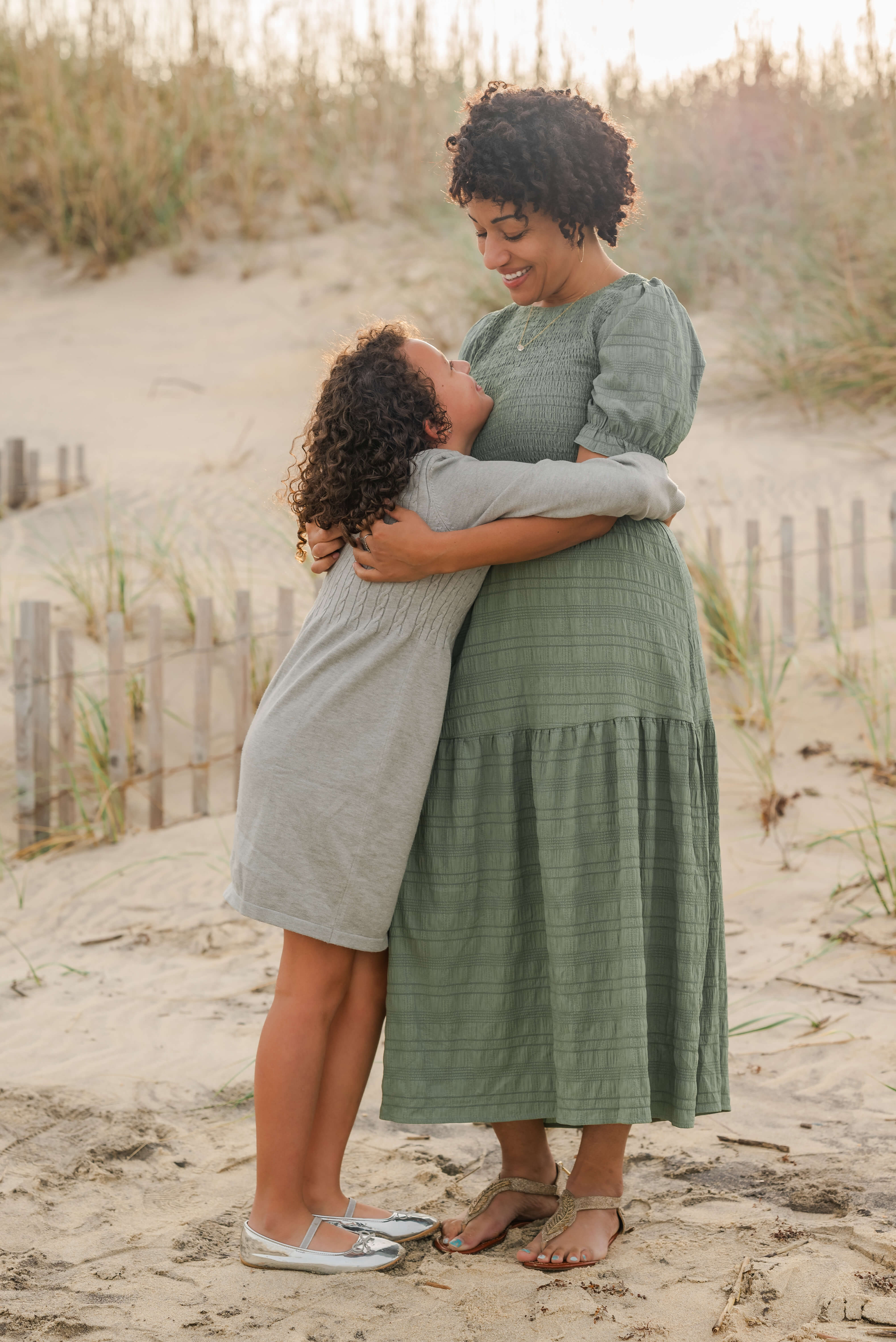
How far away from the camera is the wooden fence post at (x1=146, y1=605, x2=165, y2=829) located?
4.55 meters

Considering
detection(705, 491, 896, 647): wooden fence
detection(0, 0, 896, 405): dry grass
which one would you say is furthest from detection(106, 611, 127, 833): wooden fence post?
detection(0, 0, 896, 405): dry grass

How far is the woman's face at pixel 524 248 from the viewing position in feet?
6.42

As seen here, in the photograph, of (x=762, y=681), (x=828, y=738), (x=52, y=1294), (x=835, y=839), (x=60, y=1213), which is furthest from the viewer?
(x=828, y=738)

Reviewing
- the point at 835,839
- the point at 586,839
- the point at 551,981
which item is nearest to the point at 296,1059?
the point at 551,981

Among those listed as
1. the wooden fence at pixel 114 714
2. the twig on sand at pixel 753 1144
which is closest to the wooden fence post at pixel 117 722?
the wooden fence at pixel 114 714

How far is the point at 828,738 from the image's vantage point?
4727 millimetres

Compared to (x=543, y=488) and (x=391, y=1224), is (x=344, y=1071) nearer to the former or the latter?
(x=391, y=1224)

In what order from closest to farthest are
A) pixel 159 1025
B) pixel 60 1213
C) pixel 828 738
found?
1. pixel 60 1213
2. pixel 159 1025
3. pixel 828 738

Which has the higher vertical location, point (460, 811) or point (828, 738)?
point (460, 811)

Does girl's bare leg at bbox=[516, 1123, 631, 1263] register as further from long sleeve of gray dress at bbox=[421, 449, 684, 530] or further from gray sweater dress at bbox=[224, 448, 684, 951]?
long sleeve of gray dress at bbox=[421, 449, 684, 530]

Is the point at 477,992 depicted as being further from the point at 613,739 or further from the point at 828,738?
the point at 828,738

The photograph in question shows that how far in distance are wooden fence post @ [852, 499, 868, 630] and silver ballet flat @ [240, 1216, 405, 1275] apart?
4041 mm

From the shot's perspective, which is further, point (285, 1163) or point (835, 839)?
point (835, 839)

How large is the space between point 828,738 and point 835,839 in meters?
0.71
